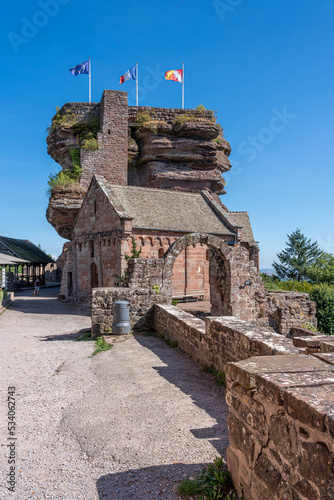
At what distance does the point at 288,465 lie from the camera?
8.21ft

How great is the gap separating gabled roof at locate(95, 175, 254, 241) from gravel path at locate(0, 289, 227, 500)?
45.8ft

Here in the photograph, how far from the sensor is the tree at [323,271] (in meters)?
43.2

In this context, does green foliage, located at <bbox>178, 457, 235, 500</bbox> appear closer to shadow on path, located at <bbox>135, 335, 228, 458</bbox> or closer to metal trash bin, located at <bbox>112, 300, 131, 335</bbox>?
shadow on path, located at <bbox>135, 335, 228, 458</bbox>

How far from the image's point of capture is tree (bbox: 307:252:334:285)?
43.2 meters

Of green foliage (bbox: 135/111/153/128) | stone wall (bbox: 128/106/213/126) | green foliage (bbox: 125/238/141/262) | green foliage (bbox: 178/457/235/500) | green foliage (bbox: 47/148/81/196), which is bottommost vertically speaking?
green foliage (bbox: 178/457/235/500)

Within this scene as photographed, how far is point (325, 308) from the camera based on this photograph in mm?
25875

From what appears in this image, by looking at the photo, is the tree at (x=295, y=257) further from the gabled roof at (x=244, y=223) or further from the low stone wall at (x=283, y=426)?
the low stone wall at (x=283, y=426)

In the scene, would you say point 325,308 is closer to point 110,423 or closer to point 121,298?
point 121,298

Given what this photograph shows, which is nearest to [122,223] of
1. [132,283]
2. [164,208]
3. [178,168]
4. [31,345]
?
[164,208]

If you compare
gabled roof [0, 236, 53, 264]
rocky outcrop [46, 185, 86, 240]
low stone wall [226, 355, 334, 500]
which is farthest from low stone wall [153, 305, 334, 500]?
gabled roof [0, 236, 53, 264]

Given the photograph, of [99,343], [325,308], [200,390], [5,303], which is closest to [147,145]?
[5,303]

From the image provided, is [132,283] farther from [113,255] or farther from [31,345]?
[113,255]

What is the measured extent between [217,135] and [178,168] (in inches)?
211

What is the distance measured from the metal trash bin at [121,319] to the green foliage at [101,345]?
2.12ft
